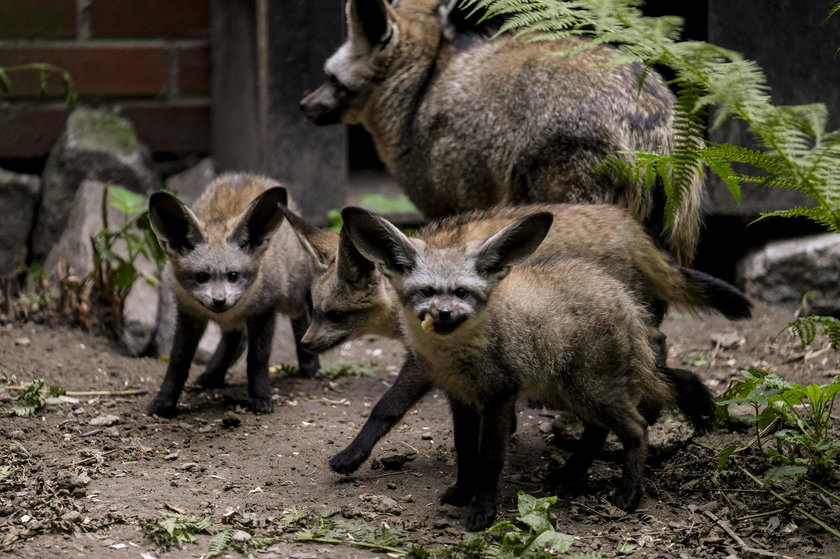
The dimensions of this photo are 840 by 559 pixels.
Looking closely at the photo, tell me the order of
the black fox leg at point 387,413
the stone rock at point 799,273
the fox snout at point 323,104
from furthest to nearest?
the stone rock at point 799,273 < the fox snout at point 323,104 < the black fox leg at point 387,413

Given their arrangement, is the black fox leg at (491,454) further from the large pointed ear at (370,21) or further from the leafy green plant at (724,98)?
the large pointed ear at (370,21)

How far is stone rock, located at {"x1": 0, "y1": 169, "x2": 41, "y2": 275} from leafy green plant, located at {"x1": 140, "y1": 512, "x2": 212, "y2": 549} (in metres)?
4.93

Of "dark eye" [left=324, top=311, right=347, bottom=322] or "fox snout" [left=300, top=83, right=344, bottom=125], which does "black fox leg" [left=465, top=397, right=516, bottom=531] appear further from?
"fox snout" [left=300, top=83, right=344, bottom=125]

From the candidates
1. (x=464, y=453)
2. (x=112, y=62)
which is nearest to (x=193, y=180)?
(x=112, y=62)

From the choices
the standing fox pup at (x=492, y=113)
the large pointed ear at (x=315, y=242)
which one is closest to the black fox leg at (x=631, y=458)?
the standing fox pup at (x=492, y=113)

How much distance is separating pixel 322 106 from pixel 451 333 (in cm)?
305

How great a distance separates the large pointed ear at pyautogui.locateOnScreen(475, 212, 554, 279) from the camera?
423 cm

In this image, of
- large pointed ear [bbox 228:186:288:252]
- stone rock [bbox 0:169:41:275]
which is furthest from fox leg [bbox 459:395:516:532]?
stone rock [bbox 0:169:41:275]

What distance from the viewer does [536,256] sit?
4949 millimetres

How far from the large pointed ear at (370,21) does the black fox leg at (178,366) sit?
221cm

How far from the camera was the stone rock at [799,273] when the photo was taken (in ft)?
23.3

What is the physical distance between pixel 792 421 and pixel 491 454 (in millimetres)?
1427

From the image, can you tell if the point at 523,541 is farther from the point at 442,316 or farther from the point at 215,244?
the point at 215,244

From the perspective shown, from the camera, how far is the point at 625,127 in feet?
18.4
